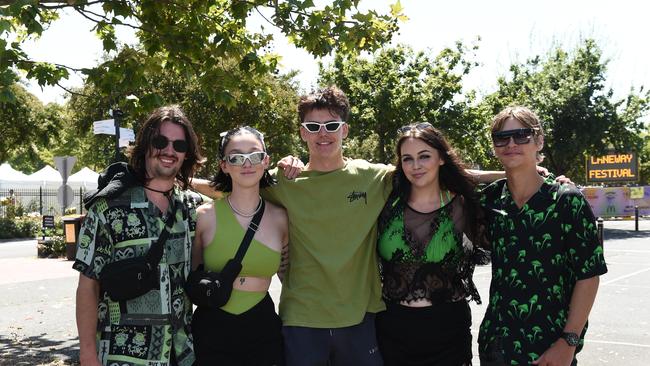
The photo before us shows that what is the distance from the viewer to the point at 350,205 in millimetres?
3475

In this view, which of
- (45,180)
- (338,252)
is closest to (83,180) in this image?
(45,180)

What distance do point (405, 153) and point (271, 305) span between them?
3.92ft

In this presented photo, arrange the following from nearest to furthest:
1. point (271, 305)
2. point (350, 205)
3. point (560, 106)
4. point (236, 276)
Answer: point (236, 276) < point (271, 305) < point (350, 205) < point (560, 106)

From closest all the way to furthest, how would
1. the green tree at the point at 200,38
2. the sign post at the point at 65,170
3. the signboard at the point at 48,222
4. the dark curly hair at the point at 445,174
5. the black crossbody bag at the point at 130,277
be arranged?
the black crossbody bag at the point at 130,277 → the dark curly hair at the point at 445,174 → the green tree at the point at 200,38 → the sign post at the point at 65,170 → the signboard at the point at 48,222

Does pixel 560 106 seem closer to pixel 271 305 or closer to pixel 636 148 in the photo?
pixel 636 148

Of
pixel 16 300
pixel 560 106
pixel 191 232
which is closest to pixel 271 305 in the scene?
pixel 191 232

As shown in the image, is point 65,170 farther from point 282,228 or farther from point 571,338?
point 571,338

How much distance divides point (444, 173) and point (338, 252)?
2.78 feet

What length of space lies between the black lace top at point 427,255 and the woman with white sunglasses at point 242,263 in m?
0.65

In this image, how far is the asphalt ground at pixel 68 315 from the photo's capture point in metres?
6.47

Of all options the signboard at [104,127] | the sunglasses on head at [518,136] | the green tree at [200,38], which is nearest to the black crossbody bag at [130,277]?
the sunglasses on head at [518,136]

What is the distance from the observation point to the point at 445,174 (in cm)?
359

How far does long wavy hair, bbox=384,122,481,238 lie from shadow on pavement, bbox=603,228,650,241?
21.7 m

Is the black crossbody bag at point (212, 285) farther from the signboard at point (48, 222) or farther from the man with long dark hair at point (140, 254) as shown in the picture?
the signboard at point (48, 222)
